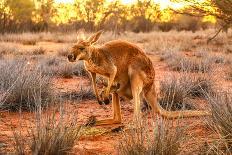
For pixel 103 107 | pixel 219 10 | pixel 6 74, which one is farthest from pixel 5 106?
pixel 219 10

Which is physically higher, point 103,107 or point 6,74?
point 6,74

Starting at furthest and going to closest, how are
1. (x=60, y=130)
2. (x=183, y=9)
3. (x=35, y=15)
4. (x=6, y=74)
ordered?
(x=35, y=15) → (x=183, y=9) → (x=6, y=74) → (x=60, y=130)

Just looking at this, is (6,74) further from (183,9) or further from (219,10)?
(183,9)

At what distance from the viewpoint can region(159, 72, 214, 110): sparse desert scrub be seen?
7.84 m

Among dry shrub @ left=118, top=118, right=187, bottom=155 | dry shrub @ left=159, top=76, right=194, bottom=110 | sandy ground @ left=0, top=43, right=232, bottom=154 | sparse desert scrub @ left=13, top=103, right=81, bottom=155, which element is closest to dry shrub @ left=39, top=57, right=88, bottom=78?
sandy ground @ left=0, top=43, right=232, bottom=154

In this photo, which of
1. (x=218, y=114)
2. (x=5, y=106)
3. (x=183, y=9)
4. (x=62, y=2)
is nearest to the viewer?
(x=218, y=114)

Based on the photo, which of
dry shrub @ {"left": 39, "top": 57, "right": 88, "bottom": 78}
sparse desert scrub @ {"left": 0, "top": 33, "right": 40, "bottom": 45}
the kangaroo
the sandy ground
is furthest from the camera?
sparse desert scrub @ {"left": 0, "top": 33, "right": 40, "bottom": 45}

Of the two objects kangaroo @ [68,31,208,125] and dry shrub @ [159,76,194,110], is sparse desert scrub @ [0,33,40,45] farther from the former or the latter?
kangaroo @ [68,31,208,125]

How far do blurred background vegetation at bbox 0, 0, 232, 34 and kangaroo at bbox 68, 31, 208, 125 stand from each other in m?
20.5

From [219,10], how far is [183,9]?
8.51 ft

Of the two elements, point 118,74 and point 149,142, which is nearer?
point 149,142

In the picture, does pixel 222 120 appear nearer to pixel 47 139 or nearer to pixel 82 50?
pixel 47 139

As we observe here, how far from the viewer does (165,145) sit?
411 centimetres

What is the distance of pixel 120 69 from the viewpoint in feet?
21.8
